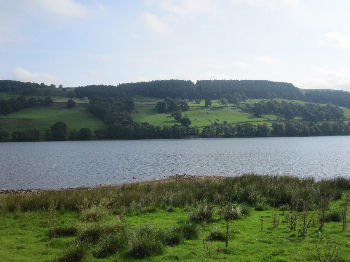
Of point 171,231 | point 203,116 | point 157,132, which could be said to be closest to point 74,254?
point 171,231

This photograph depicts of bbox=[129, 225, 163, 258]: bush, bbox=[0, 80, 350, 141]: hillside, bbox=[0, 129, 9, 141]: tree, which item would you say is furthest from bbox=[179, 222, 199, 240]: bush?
bbox=[0, 129, 9, 141]: tree

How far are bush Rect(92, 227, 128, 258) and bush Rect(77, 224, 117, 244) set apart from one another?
1.03 feet

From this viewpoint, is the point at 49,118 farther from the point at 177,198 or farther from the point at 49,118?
the point at 177,198

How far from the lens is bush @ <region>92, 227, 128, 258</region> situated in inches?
333

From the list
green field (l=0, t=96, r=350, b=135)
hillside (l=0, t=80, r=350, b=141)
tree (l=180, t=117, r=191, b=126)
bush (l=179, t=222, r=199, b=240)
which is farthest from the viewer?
tree (l=180, t=117, r=191, b=126)

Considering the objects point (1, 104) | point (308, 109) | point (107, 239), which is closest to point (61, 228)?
point (107, 239)

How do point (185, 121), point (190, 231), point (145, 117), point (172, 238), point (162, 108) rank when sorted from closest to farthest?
point (172, 238) < point (190, 231) < point (185, 121) < point (145, 117) < point (162, 108)

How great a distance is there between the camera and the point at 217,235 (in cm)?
1002

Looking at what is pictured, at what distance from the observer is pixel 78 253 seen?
7922 millimetres

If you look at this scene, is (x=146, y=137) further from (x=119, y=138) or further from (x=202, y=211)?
(x=202, y=211)

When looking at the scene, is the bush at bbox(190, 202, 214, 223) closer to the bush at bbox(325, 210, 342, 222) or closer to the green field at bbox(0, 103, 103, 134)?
the bush at bbox(325, 210, 342, 222)

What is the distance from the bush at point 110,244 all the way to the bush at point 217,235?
281 cm

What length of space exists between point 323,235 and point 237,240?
9.52 feet

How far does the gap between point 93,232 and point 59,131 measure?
380ft
